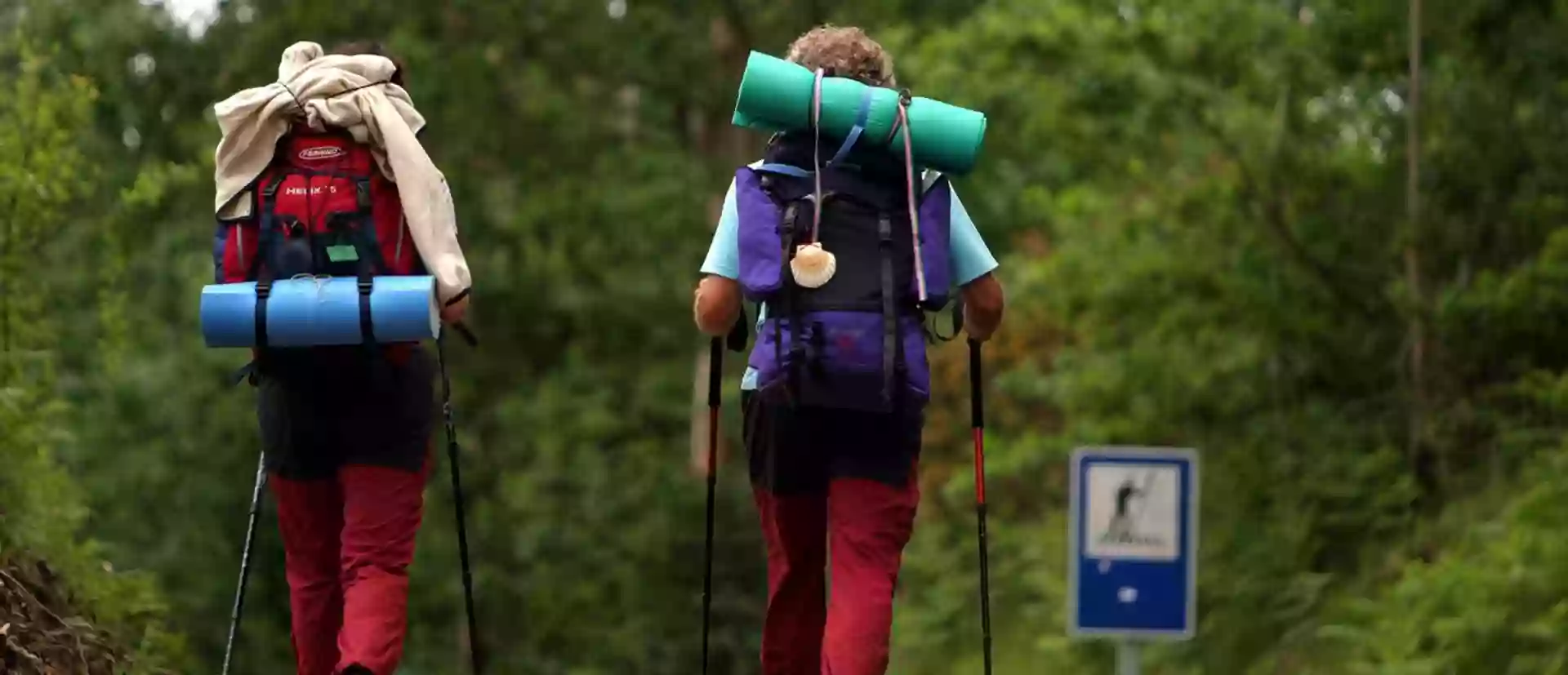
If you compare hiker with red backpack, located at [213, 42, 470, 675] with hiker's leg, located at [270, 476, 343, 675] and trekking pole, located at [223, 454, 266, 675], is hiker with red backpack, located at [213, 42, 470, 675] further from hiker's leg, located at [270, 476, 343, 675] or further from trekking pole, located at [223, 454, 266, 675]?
trekking pole, located at [223, 454, 266, 675]

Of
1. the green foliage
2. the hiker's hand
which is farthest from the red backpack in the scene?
the green foliage

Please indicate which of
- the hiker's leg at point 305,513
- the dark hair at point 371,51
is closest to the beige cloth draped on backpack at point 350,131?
the dark hair at point 371,51

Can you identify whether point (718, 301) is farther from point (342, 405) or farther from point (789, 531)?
point (342, 405)

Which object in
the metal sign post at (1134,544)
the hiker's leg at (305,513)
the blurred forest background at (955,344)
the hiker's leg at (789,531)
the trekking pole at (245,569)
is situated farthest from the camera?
the blurred forest background at (955,344)

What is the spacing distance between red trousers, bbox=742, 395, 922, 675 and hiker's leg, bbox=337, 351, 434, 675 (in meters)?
0.82

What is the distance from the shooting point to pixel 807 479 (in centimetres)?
629

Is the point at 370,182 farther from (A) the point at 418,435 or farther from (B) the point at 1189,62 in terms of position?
(B) the point at 1189,62

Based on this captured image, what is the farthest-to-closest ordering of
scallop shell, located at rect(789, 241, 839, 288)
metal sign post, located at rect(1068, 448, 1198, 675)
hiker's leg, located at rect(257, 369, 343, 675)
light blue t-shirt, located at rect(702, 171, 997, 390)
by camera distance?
1. metal sign post, located at rect(1068, 448, 1198, 675)
2. hiker's leg, located at rect(257, 369, 343, 675)
3. light blue t-shirt, located at rect(702, 171, 997, 390)
4. scallop shell, located at rect(789, 241, 839, 288)

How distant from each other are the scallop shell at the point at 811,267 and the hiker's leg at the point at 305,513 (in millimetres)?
1263

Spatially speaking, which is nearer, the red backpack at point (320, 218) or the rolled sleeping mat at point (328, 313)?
the rolled sleeping mat at point (328, 313)

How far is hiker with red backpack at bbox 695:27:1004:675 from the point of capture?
6.00 meters

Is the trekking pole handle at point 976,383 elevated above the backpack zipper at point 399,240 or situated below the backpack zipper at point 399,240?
below

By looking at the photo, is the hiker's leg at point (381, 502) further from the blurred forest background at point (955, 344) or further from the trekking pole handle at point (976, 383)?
the trekking pole handle at point (976, 383)

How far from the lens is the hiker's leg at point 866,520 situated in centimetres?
614
